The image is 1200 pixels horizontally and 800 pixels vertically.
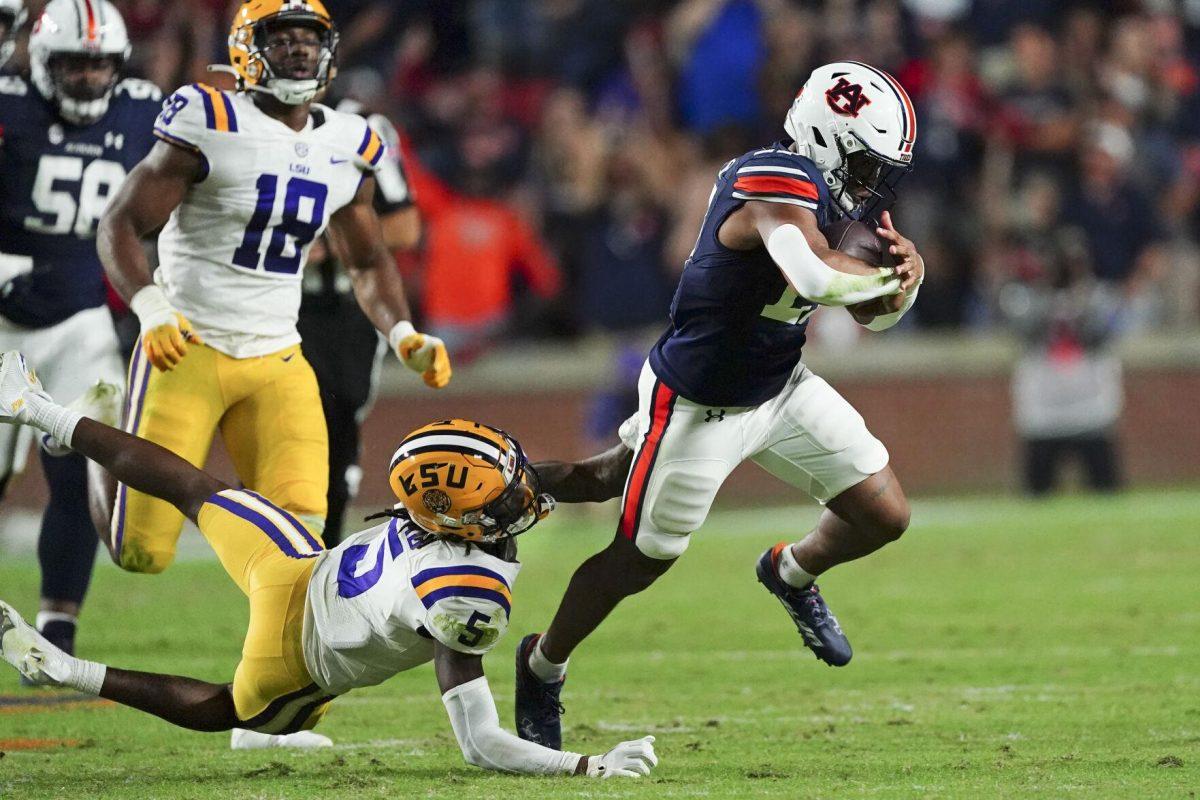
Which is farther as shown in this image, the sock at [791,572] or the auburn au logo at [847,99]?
the sock at [791,572]

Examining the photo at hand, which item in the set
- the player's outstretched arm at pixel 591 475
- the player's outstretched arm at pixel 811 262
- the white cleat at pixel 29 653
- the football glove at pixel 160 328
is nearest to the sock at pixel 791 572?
the player's outstretched arm at pixel 591 475

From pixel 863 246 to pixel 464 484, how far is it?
1.23m

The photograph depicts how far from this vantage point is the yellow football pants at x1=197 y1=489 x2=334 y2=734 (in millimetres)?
4273

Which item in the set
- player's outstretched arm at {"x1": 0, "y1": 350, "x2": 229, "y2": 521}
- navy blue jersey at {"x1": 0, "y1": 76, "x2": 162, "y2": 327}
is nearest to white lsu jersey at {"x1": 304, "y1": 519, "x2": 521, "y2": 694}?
player's outstretched arm at {"x1": 0, "y1": 350, "x2": 229, "y2": 521}

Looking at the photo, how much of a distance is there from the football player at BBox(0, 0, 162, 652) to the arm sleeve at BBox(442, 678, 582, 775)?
2277mm

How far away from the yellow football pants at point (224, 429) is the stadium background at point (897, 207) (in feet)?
22.2

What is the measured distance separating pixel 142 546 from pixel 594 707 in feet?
4.72

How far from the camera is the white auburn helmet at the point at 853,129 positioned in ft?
15.3

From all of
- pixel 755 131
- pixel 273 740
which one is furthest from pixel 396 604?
pixel 755 131

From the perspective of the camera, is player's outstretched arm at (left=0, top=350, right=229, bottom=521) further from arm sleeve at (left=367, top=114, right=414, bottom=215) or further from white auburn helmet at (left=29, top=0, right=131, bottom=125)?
arm sleeve at (left=367, top=114, right=414, bottom=215)

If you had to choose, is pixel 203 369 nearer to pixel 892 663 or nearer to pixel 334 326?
pixel 334 326

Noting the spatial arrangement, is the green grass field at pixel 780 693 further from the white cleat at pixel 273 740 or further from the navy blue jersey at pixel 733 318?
the navy blue jersey at pixel 733 318

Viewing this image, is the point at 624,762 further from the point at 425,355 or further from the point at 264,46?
the point at 264,46

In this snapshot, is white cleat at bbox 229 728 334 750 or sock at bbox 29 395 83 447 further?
white cleat at bbox 229 728 334 750
